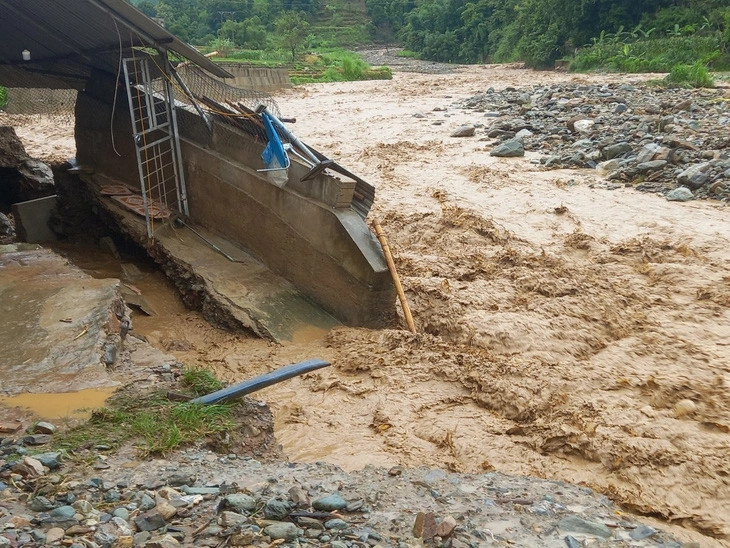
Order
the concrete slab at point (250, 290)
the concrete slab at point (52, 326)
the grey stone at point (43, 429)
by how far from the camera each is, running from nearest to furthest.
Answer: the grey stone at point (43, 429), the concrete slab at point (52, 326), the concrete slab at point (250, 290)

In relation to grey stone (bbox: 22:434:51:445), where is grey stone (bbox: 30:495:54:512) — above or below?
above

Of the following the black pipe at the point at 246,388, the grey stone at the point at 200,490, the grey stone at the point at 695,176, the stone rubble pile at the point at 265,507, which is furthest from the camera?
the grey stone at the point at 695,176

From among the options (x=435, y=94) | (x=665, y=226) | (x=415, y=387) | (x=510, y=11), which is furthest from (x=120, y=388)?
(x=510, y=11)

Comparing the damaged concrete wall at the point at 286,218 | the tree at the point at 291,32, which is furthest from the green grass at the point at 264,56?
the damaged concrete wall at the point at 286,218

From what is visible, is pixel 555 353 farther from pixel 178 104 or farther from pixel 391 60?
pixel 391 60

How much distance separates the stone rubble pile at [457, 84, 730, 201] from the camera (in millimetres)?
11023

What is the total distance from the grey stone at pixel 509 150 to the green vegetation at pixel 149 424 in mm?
10386

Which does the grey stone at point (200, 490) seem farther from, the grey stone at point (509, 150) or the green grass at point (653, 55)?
the green grass at point (653, 55)

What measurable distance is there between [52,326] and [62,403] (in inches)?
48.9

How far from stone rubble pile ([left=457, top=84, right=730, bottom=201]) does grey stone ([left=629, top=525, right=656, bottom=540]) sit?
7.64 m

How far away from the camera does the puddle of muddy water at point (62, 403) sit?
434 centimetres

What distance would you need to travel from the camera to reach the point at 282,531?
3.15 metres

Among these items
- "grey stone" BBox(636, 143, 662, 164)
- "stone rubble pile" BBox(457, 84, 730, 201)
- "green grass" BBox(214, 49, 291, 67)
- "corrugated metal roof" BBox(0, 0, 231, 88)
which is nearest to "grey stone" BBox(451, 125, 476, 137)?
"stone rubble pile" BBox(457, 84, 730, 201)

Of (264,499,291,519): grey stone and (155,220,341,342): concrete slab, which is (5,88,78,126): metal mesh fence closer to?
(155,220,341,342): concrete slab
